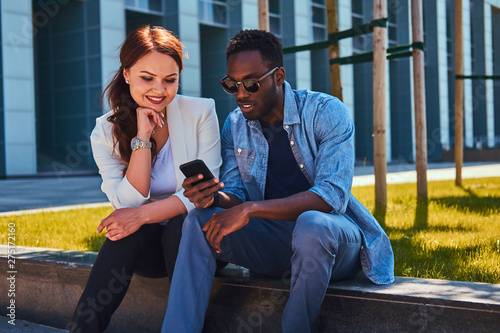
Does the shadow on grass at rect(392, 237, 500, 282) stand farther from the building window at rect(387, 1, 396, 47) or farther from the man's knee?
the building window at rect(387, 1, 396, 47)

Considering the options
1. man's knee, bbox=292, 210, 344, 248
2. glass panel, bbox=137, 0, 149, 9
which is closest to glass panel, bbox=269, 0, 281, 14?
glass panel, bbox=137, 0, 149, 9

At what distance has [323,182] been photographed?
9.21 ft

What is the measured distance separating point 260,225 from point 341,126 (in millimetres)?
647

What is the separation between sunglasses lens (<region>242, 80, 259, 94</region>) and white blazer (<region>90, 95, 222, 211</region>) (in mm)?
469

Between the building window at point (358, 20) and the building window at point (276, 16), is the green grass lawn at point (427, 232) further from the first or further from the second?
the building window at point (358, 20)

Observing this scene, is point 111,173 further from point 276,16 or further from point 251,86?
point 276,16

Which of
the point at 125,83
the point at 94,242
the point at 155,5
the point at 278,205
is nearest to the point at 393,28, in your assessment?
the point at 155,5

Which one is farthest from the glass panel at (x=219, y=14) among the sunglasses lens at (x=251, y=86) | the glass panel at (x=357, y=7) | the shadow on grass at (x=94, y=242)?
the sunglasses lens at (x=251, y=86)

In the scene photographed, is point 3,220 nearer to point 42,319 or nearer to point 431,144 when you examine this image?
point 42,319

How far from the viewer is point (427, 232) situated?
489 cm

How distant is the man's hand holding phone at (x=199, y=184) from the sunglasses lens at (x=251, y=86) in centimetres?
52

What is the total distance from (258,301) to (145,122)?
1.18m

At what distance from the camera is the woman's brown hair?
330 centimetres

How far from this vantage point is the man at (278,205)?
258 centimetres
